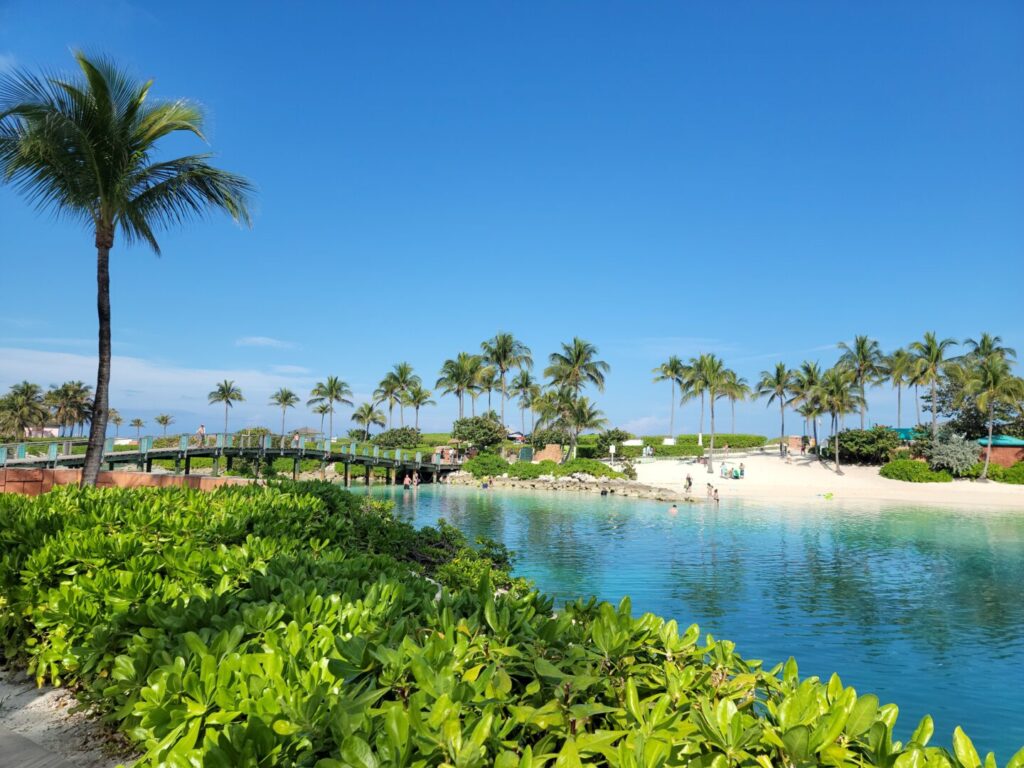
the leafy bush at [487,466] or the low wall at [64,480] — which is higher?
the low wall at [64,480]

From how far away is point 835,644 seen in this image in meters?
12.0

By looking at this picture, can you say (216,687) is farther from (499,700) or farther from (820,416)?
(820,416)

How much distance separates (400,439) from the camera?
74750mm

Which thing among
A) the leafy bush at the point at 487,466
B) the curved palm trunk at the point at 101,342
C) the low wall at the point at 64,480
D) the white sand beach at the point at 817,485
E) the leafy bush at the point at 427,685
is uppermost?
the curved palm trunk at the point at 101,342

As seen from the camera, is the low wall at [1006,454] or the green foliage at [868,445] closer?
the low wall at [1006,454]

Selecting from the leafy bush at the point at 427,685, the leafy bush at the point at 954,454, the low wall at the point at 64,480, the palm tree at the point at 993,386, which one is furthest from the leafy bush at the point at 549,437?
the leafy bush at the point at 427,685

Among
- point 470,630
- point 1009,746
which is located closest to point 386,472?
point 1009,746

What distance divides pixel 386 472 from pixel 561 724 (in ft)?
189

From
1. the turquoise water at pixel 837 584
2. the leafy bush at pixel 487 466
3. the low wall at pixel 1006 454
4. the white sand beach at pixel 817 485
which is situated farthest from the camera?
the leafy bush at pixel 487 466

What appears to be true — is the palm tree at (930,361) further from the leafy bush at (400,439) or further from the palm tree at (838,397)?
the leafy bush at (400,439)

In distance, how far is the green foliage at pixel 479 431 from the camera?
218ft

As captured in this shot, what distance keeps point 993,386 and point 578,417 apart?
120ft

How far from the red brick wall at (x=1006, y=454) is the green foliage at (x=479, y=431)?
44.7 meters

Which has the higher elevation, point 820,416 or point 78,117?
point 78,117
